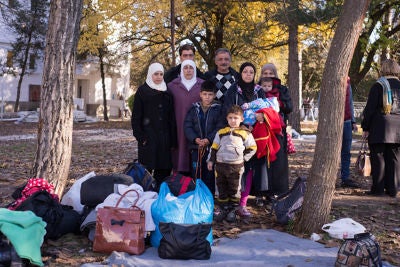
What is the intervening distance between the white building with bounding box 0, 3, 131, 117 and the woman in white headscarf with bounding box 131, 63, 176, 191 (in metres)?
24.5

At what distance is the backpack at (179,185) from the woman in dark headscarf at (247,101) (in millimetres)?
798

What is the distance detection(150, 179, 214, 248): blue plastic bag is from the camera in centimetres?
469

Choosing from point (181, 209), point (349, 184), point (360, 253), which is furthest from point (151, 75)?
point (349, 184)

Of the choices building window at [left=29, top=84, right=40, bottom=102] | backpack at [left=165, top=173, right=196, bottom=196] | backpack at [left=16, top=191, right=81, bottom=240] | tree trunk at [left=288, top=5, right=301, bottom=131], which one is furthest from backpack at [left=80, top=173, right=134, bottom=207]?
building window at [left=29, top=84, right=40, bottom=102]

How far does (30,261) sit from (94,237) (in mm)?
727

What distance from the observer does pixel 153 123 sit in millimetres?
6160

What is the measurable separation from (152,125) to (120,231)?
6.26 ft

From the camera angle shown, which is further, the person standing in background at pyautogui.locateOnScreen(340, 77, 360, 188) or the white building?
the white building

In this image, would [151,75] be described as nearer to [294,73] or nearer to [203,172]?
[203,172]

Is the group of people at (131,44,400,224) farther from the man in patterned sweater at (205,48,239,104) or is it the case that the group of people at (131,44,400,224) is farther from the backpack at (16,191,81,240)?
the backpack at (16,191,81,240)

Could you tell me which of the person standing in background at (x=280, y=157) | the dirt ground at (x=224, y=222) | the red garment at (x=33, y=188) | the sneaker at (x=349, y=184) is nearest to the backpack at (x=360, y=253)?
the dirt ground at (x=224, y=222)

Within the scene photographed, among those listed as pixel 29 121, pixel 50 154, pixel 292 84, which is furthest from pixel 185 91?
pixel 29 121

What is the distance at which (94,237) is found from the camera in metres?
4.69

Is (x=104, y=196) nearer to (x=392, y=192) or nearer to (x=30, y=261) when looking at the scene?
(x=30, y=261)
